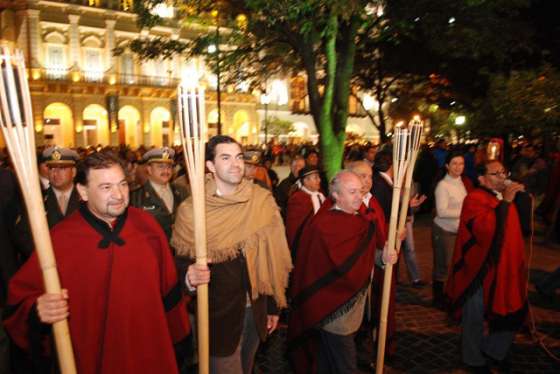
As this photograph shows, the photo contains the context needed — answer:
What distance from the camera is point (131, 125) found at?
43.6m

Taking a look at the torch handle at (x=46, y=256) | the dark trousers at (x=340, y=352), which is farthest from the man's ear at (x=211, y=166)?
the dark trousers at (x=340, y=352)

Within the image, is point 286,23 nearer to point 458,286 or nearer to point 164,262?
point 458,286

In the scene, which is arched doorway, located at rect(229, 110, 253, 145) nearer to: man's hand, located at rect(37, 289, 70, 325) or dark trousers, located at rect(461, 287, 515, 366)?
dark trousers, located at rect(461, 287, 515, 366)

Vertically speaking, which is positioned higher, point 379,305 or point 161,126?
point 161,126

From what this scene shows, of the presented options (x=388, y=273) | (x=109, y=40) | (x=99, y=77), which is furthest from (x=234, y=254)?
(x=109, y=40)

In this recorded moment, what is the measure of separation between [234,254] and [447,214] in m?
3.75

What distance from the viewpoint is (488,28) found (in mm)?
12586

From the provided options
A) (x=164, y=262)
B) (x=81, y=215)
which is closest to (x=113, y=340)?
(x=164, y=262)

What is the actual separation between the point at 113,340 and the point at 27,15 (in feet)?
131

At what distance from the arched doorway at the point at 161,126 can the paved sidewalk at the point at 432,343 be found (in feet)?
131

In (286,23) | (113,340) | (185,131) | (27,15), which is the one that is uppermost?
(27,15)

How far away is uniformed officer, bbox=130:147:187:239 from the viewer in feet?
17.8

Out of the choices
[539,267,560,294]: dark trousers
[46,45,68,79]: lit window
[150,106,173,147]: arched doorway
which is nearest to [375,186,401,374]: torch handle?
[539,267,560,294]: dark trousers

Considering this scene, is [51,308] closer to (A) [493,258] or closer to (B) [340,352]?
(B) [340,352]
